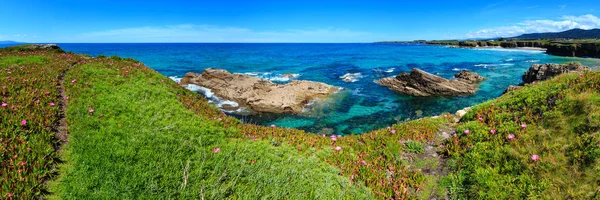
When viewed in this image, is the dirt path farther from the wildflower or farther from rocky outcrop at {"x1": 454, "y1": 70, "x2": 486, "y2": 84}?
rocky outcrop at {"x1": 454, "y1": 70, "x2": 486, "y2": 84}

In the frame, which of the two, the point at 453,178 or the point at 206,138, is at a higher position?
the point at 206,138

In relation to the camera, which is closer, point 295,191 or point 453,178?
point 295,191

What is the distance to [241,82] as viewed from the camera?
1431 inches

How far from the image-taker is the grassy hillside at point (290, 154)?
573 centimetres

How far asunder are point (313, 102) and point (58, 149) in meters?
25.5

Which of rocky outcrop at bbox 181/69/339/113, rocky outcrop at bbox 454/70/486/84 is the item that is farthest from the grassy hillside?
rocky outcrop at bbox 454/70/486/84

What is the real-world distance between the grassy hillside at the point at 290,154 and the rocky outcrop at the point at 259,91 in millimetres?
18177

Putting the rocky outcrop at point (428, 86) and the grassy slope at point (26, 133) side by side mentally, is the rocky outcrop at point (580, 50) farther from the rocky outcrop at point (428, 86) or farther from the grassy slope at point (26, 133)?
the grassy slope at point (26, 133)

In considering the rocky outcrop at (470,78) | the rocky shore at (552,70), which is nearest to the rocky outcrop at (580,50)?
the rocky shore at (552,70)

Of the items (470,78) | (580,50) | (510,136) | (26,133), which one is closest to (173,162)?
(26,133)

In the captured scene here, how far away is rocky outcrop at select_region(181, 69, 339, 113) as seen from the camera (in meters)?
28.9

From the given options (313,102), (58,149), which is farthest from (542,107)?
(313,102)

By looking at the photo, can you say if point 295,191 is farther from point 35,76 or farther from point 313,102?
point 313,102

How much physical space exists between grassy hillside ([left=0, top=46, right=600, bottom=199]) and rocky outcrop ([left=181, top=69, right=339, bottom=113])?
18.2 m
